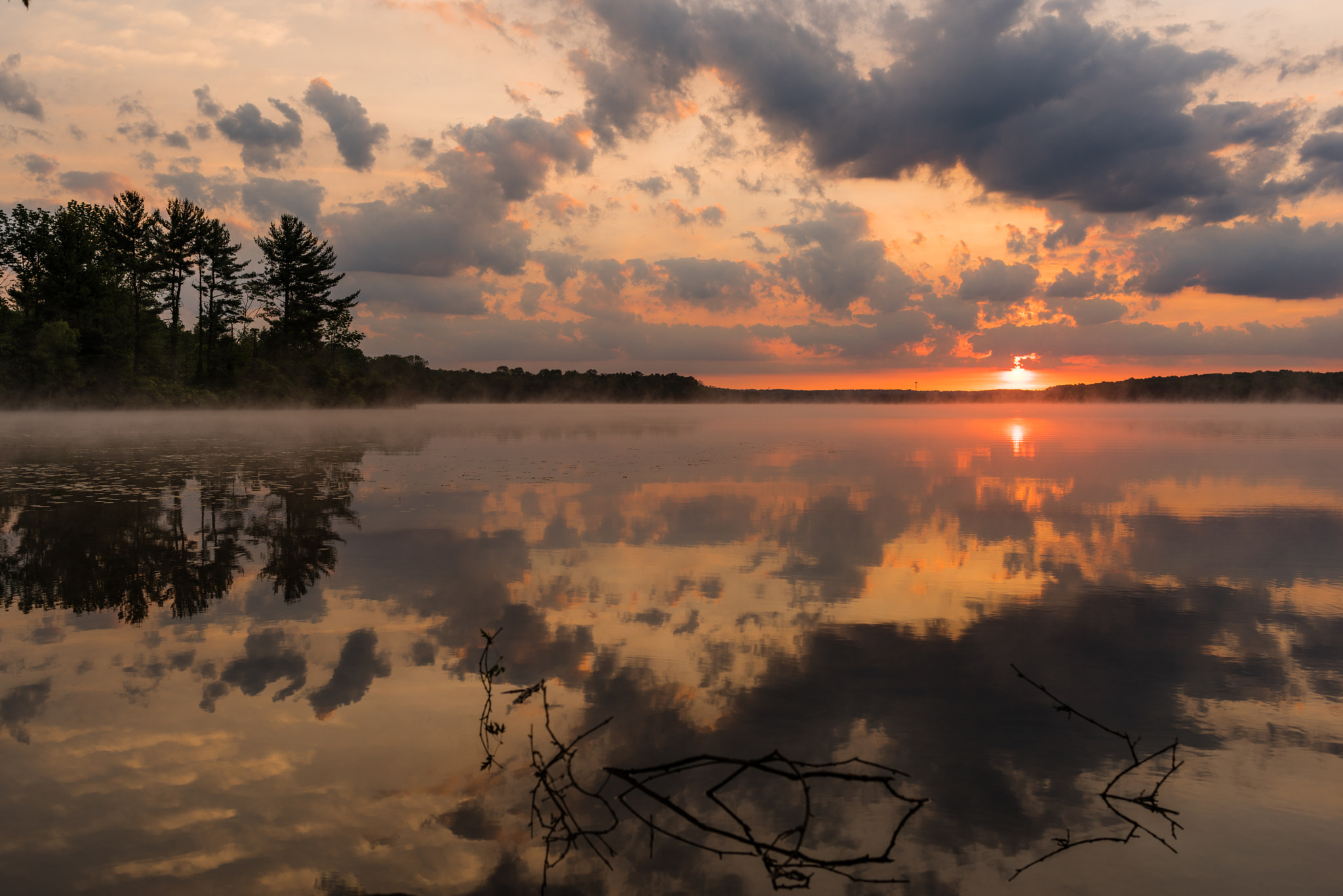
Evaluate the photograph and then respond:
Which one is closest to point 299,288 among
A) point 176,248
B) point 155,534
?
point 176,248

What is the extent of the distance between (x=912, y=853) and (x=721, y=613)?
581 cm

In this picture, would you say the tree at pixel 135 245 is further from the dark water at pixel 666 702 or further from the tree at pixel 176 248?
the dark water at pixel 666 702

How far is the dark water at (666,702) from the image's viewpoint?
5.30m

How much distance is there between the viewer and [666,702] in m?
7.81

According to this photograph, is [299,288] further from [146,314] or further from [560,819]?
[560,819]

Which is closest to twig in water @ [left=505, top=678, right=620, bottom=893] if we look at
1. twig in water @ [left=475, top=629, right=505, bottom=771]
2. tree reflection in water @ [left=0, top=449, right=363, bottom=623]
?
twig in water @ [left=475, top=629, right=505, bottom=771]

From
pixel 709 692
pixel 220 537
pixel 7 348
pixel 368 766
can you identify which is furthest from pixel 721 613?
pixel 7 348

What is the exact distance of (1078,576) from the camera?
13.6 m

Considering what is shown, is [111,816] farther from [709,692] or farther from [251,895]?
[709,692]

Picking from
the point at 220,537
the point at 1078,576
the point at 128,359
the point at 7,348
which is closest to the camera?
the point at 1078,576

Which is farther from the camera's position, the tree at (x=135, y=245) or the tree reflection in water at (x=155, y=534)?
the tree at (x=135, y=245)

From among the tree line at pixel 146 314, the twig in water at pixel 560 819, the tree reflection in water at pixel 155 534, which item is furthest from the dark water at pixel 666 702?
the tree line at pixel 146 314

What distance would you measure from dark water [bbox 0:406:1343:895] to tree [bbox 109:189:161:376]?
80774 millimetres

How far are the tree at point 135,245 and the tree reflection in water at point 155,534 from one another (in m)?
69.8
